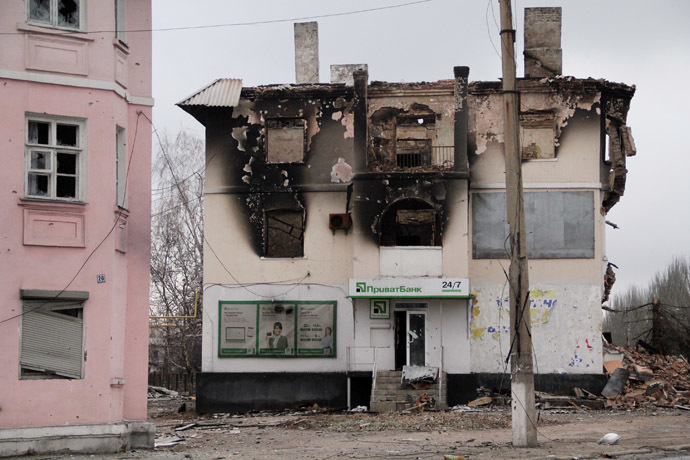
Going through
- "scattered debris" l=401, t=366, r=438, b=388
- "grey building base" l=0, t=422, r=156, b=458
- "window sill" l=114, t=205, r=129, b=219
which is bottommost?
"grey building base" l=0, t=422, r=156, b=458

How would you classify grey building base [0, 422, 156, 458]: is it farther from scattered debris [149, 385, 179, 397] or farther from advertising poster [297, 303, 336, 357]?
scattered debris [149, 385, 179, 397]

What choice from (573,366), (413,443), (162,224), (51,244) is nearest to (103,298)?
(51,244)

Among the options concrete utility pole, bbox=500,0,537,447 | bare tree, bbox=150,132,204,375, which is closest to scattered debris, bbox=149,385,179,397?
bare tree, bbox=150,132,204,375

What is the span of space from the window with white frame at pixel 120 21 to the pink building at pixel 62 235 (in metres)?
0.47

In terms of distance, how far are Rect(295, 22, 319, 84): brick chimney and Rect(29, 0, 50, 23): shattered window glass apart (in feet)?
58.7

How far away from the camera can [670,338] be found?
4088 cm

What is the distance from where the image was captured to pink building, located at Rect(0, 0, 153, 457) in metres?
17.5

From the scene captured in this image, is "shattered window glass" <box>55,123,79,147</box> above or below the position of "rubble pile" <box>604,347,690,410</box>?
above

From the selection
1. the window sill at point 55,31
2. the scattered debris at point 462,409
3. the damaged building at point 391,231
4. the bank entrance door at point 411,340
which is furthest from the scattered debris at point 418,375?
the window sill at point 55,31

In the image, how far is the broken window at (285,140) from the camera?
3397cm

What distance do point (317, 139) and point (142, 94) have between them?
14.1m

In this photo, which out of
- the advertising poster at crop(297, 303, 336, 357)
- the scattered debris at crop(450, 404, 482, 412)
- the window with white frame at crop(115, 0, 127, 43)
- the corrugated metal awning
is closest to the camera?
the window with white frame at crop(115, 0, 127, 43)

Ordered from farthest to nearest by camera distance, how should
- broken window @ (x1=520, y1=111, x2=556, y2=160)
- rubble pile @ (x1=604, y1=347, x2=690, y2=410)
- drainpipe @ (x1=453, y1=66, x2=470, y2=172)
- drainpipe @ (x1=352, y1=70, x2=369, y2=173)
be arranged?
broken window @ (x1=520, y1=111, x2=556, y2=160)
drainpipe @ (x1=352, y1=70, x2=369, y2=173)
drainpipe @ (x1=453, y1=66, x2=470, y2=172)
rubble pile @ (x1=604, y1=347, x2=690, y2=410)

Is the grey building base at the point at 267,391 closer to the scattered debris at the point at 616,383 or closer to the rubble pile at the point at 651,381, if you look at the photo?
the scattered debris at the point at 616,383
